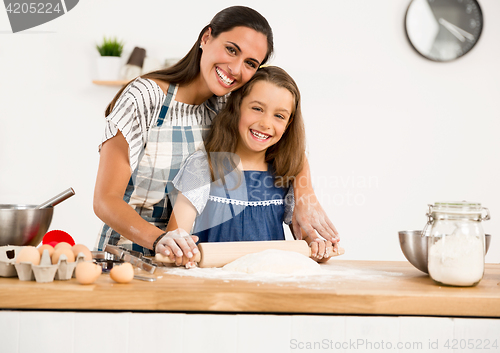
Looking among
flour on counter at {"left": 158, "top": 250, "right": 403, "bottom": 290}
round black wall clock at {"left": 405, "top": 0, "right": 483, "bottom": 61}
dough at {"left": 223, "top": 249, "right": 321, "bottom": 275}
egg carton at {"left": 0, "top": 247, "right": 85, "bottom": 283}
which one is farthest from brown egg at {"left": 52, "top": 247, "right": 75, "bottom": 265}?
round black wall clock at {"left": 405, "top": 0, "right": 483, "bottom": 61}

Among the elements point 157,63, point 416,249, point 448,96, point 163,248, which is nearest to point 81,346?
point 163,248

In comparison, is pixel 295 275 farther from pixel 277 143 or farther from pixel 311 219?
pixel 277 143

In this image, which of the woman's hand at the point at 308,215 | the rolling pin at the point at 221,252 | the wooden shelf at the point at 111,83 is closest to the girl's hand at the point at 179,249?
the rolling pin at the point at 221,252

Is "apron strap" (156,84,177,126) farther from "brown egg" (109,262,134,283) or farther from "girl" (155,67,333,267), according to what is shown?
"brown egg" (109,262,134,283)

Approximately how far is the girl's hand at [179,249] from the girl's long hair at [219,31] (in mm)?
556

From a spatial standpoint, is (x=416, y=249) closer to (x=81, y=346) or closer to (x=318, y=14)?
(x=81, y=346)

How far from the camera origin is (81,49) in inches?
105

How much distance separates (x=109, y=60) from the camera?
2543 mm

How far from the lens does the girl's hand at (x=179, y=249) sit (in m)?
0.90

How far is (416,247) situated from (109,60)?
2.16 meters

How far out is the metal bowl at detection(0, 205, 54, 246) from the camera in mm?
898

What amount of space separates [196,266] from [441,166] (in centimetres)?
216

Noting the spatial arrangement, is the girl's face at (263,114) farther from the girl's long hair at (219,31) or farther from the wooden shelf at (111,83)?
the wooden shelf at (111,83)

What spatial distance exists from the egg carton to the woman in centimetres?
45
